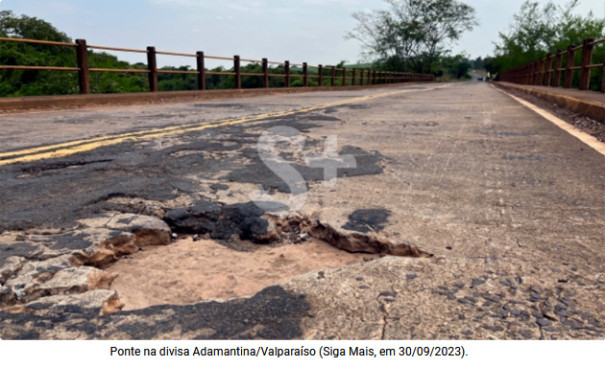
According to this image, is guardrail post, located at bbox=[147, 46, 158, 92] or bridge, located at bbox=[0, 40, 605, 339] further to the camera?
guardrail post, located at bbox=[147, 46, 158, 92]

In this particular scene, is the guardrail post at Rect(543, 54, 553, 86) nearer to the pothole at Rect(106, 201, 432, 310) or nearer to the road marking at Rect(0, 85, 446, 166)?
the road marking at Rect(0, 85, 446, 166)

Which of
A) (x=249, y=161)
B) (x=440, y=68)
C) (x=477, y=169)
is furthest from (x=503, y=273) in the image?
(x=440, y=68)

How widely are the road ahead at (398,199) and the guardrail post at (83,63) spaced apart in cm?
473

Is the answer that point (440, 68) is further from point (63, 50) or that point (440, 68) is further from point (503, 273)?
point (503, 273)

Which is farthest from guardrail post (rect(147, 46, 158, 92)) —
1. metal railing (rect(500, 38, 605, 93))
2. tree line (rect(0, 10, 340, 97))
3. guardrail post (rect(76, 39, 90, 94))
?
metal railing (rect(500, 38, 605, 93))

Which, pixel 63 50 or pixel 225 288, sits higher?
pixel 63 50

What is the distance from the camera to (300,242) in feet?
6.97

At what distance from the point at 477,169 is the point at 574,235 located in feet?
4.32

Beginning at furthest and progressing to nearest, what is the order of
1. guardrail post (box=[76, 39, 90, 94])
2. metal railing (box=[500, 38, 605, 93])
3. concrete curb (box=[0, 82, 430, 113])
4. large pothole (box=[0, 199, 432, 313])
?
1. metal railing (box=[500, 38, 605, 93])
2. guardrail post (box=[76, 39, 90, 94])
3. concrete curb (box=[0, 82, 430, 113])
4. large pothole (box=[0, 199, 432, 313])

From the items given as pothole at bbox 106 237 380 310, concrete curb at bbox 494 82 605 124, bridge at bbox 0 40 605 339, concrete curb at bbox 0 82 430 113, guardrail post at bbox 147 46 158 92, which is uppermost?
guardrail post at bbox 147 46 158 92

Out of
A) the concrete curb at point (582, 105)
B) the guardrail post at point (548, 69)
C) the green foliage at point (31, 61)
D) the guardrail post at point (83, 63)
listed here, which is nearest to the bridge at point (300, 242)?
the concrete curb at point (582, 105)

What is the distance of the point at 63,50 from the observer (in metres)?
29.9

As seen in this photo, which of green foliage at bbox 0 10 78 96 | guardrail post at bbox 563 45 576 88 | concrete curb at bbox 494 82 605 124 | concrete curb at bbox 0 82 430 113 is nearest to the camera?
concrete curb at bbox 494 82 605 124

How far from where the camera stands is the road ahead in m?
1.43
